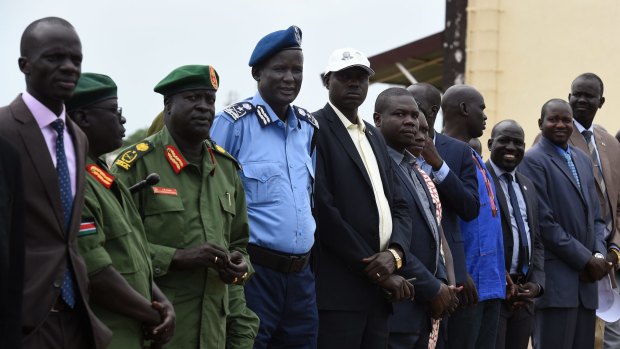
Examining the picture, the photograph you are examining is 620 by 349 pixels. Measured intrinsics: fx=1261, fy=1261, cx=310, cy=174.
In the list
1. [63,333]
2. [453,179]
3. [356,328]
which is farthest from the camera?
[453,179]

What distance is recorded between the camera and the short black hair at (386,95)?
8234 millimetres

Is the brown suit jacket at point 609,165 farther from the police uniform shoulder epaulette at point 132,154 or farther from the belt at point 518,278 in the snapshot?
the police uniform shoulder epaulette at point 132,154

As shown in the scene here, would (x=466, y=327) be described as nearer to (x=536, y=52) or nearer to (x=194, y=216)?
(x=194, y=216)

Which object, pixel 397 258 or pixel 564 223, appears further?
pixel 564 223

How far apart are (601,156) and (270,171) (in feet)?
16.2

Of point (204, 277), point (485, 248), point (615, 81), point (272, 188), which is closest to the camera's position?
point (204, 277)

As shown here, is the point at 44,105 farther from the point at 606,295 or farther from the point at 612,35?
the point at 612,35

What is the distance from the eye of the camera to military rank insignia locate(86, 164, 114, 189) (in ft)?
18.2

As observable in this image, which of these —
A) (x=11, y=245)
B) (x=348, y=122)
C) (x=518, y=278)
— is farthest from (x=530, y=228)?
(x=11, y=245)

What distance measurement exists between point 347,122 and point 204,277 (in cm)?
193

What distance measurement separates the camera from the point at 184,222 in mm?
6191

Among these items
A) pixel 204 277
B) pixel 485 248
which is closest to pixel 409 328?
pixel 485 248

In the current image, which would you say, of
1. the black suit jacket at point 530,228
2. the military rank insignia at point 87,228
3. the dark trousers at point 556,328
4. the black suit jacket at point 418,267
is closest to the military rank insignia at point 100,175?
the military rank insignia at point 87,228

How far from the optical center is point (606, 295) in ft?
35.3
